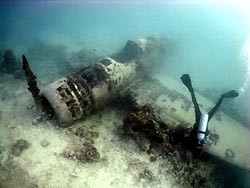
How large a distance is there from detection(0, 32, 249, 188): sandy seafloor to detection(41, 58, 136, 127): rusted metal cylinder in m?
0.77

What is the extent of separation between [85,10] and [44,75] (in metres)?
24.0

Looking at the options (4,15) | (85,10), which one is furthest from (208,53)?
(4,15)

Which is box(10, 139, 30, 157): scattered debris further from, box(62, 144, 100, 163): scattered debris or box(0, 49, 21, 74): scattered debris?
box(0, 49, 21, 74): scattered debris

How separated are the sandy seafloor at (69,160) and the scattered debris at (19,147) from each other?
147 millimetres

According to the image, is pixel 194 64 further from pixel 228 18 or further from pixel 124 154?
pixel 228 18

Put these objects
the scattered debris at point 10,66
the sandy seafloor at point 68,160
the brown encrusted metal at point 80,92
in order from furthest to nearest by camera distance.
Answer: the scattered debris at point 10,66, the brown encrusted metal at point 80,92, the sandy seafloor at point 68,160

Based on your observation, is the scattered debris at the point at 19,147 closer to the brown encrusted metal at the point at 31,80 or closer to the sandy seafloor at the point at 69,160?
the sandy seafloor at the point at 69,160

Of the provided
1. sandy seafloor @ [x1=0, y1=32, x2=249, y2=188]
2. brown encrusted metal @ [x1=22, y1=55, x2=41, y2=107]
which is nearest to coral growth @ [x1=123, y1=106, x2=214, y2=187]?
sandy seafloor @ [x1=0, y1=32, x2=249, y2=188]

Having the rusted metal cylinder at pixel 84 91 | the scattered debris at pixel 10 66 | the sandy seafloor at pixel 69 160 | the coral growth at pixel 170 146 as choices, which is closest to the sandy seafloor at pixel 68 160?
the sandy seafloor at pixel 69 160

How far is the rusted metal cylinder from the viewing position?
35.7 ft

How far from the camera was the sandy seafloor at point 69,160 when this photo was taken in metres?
9.53

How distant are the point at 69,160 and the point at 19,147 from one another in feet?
6.63

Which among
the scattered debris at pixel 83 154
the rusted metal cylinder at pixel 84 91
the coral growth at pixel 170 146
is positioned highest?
the rusted metal cylinder at pixel 84 91

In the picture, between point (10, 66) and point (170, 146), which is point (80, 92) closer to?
point (170, 146)
